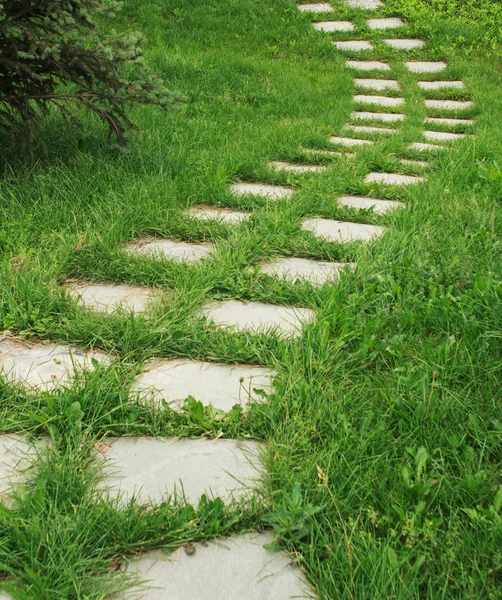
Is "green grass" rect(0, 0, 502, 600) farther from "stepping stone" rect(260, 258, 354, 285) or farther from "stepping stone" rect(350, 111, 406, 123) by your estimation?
"stepping stone" rect(350, 111, 406, 123)

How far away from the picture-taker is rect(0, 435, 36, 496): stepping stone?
4.87 ft

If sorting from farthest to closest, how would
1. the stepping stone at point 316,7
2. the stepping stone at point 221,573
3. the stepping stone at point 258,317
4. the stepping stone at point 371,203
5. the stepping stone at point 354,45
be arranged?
1. the stepping stone at point 316,7
2. the stepping stone at point 354,45
3. the stepping stone at point 371,203
4. the stepping stone at point 258,317
5. the stepping stone at point 221,573

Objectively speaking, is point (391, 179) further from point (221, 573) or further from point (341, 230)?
point (221, 573)

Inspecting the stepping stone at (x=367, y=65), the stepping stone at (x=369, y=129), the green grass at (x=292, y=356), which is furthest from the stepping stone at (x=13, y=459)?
the stepping stone at (x=367, y=65)

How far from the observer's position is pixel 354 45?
7.68m

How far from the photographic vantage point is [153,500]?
1447 mm

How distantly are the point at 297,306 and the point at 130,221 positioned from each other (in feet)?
3.66

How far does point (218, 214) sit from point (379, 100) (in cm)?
371

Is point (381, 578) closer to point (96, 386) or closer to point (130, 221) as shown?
point (96, 386)

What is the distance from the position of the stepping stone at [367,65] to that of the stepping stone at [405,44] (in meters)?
0.56

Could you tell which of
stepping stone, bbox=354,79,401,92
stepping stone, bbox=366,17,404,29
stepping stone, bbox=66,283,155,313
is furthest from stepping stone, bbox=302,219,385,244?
stepping stone, bbox=366,17,404,29

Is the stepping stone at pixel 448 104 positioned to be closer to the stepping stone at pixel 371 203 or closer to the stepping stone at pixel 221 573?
the stepping stone at pixel 371 203

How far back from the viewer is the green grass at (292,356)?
1303 mm

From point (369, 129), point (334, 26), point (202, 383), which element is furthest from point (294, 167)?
point (334, 26)
